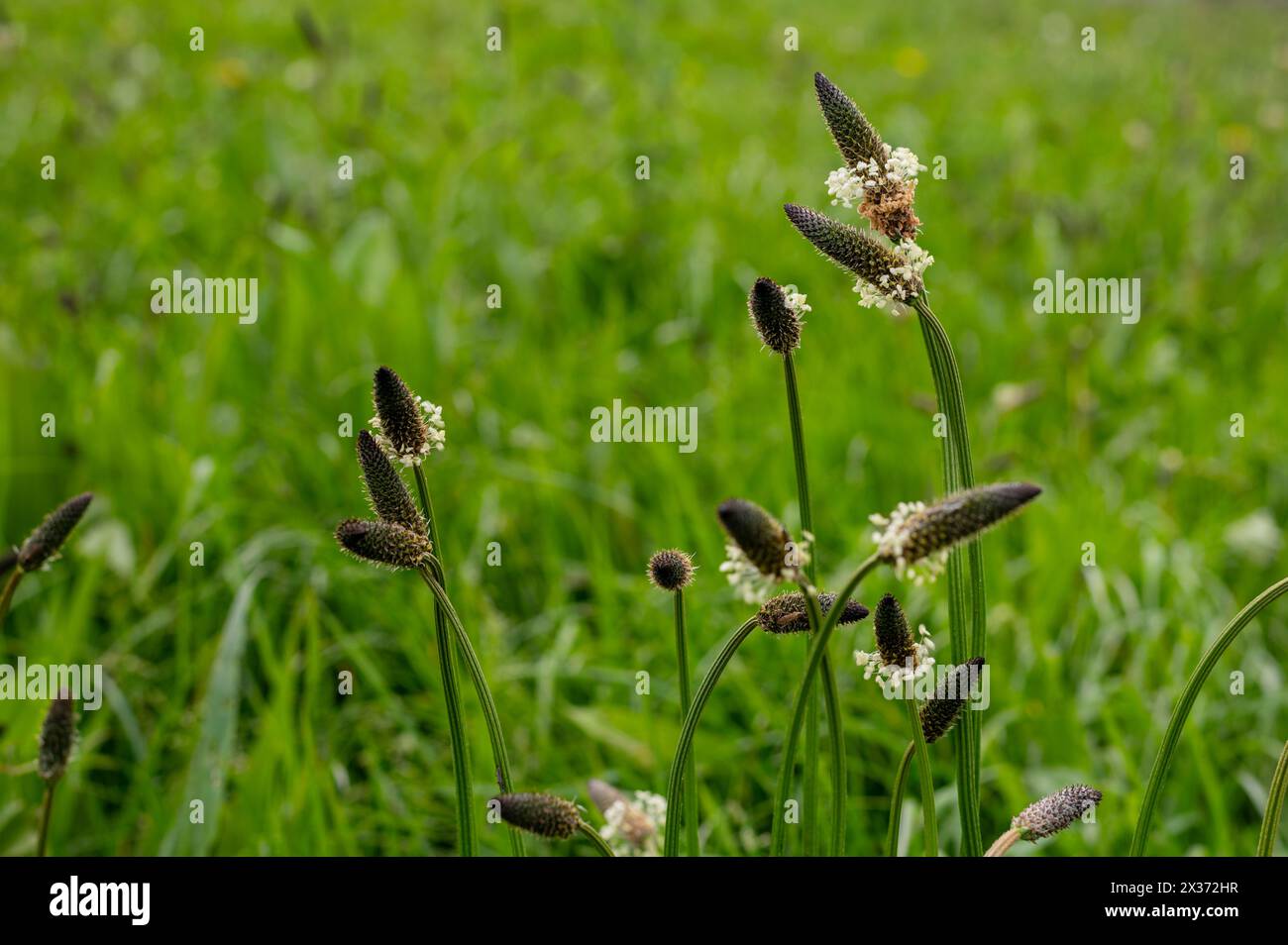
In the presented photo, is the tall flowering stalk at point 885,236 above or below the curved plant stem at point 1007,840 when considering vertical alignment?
above

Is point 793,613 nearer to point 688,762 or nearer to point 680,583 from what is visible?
point 680,583

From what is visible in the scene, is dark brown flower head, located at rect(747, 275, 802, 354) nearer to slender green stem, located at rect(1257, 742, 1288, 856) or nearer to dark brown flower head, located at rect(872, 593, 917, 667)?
dark brown flower head, located at rect(872, 593, 917, 667)

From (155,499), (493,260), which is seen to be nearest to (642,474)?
(155,499)

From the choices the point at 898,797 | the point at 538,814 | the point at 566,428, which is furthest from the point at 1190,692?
the point at 566,428

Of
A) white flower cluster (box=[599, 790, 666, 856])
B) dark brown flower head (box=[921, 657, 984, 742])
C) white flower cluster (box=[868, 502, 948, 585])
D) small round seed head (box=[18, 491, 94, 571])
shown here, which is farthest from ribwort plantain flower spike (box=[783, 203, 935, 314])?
small round seed head (box=[18, 491, 94, 571])

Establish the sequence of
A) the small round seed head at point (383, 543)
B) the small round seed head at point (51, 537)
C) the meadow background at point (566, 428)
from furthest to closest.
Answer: the meadow background at point (566, 428), the small round seed head at point (51, 537), the small round seed head at point (383, 543)

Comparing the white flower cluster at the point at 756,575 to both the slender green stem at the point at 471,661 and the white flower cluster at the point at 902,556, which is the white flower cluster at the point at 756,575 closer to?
the white flower cluster at the point at 902,556

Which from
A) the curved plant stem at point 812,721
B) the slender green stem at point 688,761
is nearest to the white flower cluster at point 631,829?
the slender green stem at point 688,761
